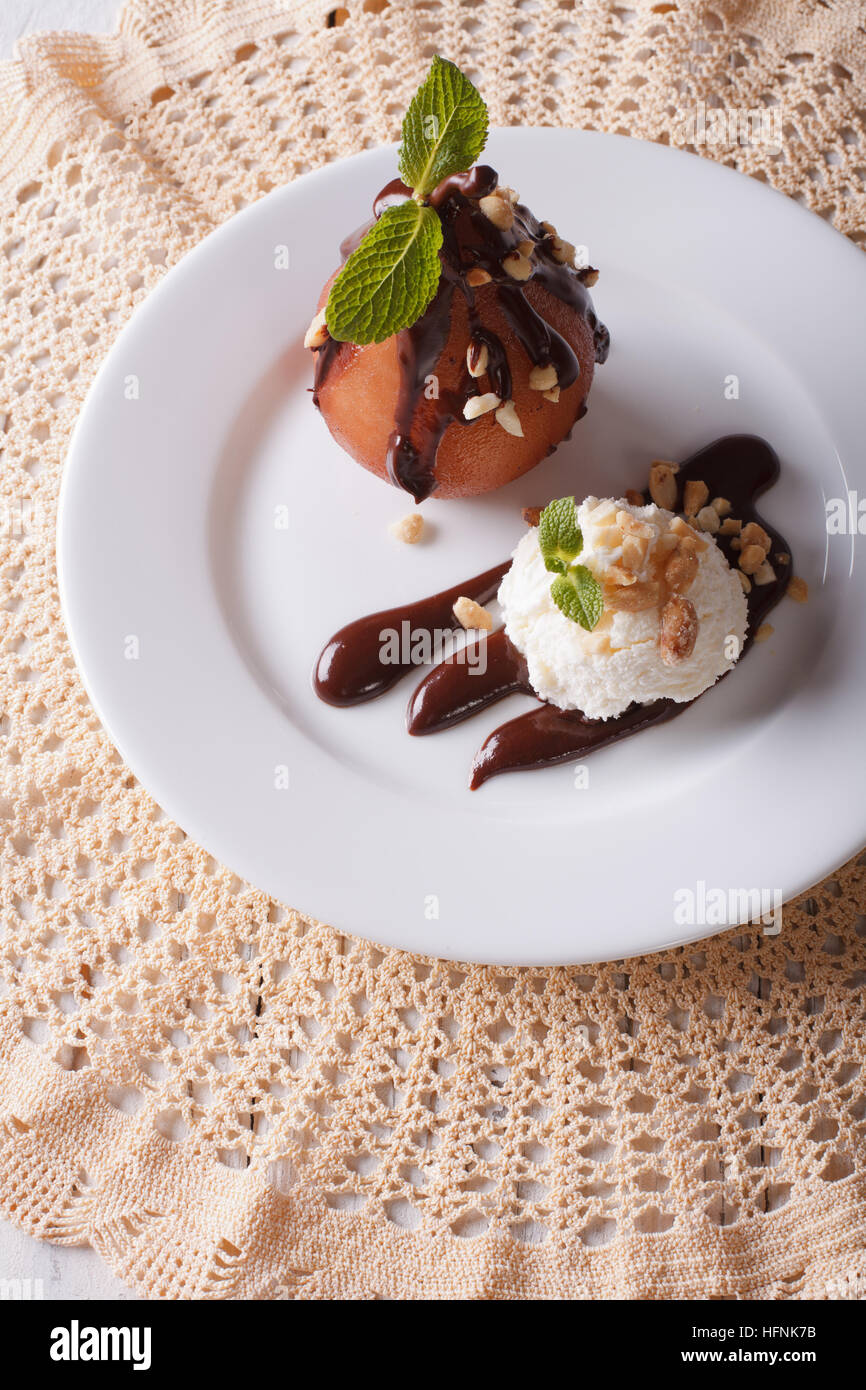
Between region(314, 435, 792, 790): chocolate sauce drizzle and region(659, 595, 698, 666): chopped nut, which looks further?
region(314, 435, 792, 790): chocolate sauce drizzle

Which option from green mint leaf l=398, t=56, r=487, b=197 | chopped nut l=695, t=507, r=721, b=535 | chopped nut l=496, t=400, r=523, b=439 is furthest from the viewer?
chopped nut l=695, t=507, r=721, b=535

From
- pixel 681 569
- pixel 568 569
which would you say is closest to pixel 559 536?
pixel 568 569

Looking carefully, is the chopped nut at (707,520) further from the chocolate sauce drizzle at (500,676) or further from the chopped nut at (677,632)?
the chopped nut at (677,632)

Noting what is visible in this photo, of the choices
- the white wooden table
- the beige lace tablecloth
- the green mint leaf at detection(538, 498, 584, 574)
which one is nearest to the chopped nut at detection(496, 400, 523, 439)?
the green mint leaf at detection(538, 498, 584, 574)

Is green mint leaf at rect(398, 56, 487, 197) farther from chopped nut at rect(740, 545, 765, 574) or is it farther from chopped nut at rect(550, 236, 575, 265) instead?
chopped nut at rect(740, 545, 765, 574)

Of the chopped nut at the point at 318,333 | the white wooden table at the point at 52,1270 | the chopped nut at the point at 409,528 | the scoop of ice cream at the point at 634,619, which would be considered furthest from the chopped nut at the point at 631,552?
the white wooden table at the point at 52,1270
